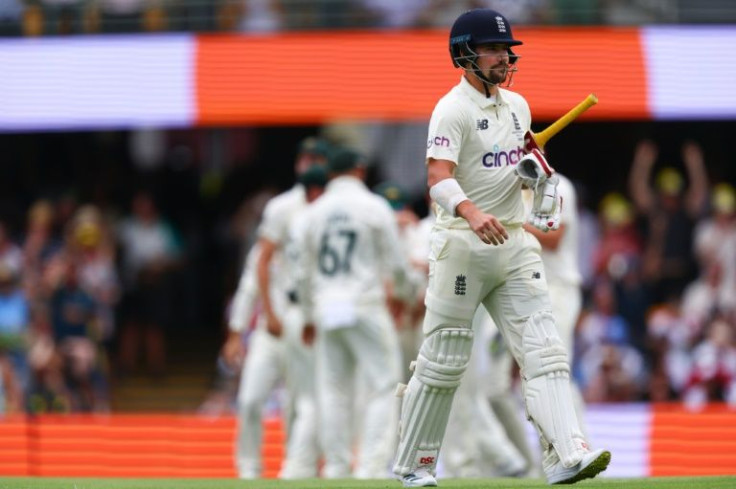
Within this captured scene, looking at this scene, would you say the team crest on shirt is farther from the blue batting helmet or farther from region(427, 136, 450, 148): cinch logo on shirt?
region(427, 136, 450, 148): cinch logo on shirt

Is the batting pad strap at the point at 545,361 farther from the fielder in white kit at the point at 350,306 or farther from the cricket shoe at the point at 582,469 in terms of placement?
the fielder in white kit at the point at 350,306

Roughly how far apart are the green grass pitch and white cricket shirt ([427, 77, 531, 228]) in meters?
1.49

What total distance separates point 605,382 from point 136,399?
596 centimetres

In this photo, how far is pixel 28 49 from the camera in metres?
18.4

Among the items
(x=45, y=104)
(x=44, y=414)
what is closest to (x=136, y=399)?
(x=44, y=414)

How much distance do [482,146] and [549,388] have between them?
51.1 inches

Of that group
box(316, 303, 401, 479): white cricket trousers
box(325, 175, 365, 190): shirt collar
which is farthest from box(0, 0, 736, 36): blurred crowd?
box(316, 303, 401, 479): white cricket trousers

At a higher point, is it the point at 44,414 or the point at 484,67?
the point at 484,67

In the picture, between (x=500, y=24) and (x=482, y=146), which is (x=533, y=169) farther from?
(x=500, y=24)

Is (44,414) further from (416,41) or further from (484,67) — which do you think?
(484,67)

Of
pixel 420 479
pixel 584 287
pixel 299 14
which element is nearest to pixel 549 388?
pixel 420 479

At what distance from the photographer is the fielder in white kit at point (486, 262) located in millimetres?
8492

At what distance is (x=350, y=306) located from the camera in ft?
40.5

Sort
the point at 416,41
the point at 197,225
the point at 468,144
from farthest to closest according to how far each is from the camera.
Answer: the point at 197,225, the point at 416,41, the point at 468,144
